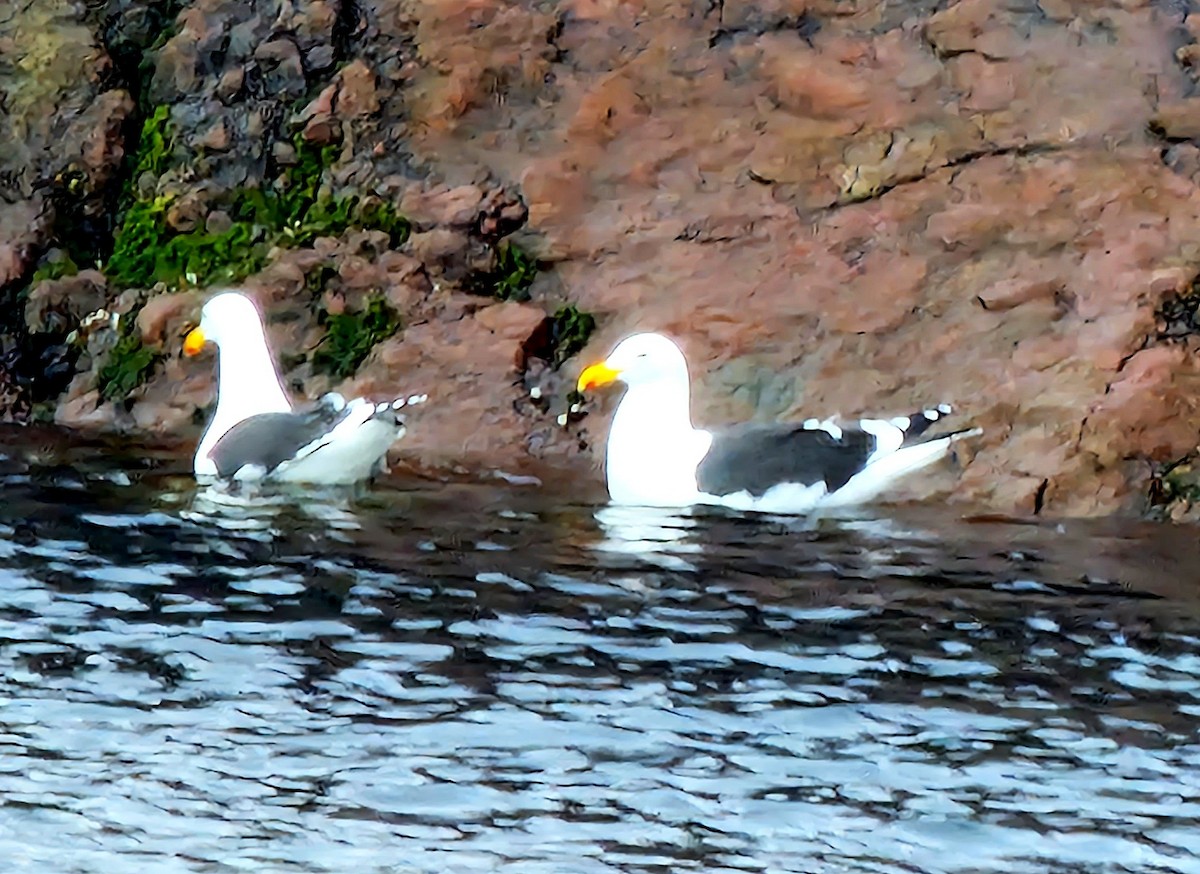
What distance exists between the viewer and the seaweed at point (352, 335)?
41.5 ft

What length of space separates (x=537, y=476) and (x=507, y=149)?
2715 mm

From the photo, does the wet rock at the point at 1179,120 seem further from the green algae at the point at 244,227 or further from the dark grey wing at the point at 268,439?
the dark grey wing at the point at 268,439

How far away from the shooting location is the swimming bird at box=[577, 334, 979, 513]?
1030cm

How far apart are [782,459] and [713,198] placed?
277cm

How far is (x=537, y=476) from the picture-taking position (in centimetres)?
1140

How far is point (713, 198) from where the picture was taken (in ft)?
41.2

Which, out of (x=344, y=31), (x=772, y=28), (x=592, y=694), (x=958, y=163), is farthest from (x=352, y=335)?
(x=592, y=694)

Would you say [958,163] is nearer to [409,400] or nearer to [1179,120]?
[1179,120]

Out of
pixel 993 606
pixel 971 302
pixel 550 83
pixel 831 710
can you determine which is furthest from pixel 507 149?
pixel 831 710

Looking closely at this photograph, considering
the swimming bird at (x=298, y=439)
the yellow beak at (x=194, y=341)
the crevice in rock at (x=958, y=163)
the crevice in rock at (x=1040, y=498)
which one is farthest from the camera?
the yellow beak at (x=194, y=341)

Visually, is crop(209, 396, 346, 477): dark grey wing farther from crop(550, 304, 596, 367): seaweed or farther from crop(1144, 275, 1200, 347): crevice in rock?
crop(1144, 275, 1200, 347): crevice in rock

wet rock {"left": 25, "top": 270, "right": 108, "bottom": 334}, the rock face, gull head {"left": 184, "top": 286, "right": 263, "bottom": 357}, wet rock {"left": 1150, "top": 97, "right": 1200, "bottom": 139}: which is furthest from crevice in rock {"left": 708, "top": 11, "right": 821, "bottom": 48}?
wet rock {"left": 25, "top": 270, "right": 108, "bottom": 334}

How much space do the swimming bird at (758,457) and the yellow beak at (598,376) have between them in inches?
6.0

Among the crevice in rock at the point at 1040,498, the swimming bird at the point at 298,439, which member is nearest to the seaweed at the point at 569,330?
the swimming bird at the point at 298,439
